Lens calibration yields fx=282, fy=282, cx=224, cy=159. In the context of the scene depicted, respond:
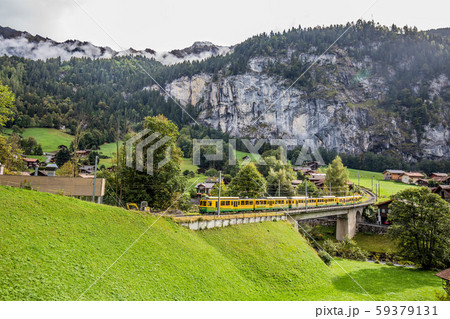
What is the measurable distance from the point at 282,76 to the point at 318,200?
503 ft

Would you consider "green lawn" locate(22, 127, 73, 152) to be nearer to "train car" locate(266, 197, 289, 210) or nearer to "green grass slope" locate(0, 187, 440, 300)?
"train car" locate(266, 197, 289, 210)

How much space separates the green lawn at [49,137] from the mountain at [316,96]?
49.9 ft

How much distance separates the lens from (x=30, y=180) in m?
21.8

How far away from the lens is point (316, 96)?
16712cm

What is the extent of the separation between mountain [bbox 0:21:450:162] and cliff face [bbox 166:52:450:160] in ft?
1.84

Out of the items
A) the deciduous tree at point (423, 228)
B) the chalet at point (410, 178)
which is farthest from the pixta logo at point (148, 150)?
the chalet at point (410, 178)

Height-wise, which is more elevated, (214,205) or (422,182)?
(214,205)

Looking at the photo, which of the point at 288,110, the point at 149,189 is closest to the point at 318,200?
the point at 149,189

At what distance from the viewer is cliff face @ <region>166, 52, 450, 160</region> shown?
155875 millimetres

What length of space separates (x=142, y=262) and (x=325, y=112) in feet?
540

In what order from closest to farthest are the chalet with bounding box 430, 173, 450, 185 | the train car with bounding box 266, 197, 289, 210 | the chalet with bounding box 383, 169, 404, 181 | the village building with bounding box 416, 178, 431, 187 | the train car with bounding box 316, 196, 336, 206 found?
the train car with bounding box 266, 197, 289, 210
the train car with bounding box 316, 196, 336, 206
the chalet with bounding box 430, 173, 450, 185
the village building with bounding box 416, 178, 431, 187
the chalet with bounding box 383, 169, 404, 181

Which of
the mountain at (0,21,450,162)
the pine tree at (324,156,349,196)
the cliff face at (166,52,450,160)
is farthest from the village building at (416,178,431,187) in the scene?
the cliff face at (166,52,450,160)

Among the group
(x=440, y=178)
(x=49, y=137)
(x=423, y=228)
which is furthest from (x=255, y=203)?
(x=49, y=137)

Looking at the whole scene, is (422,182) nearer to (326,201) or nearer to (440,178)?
(440,178)
